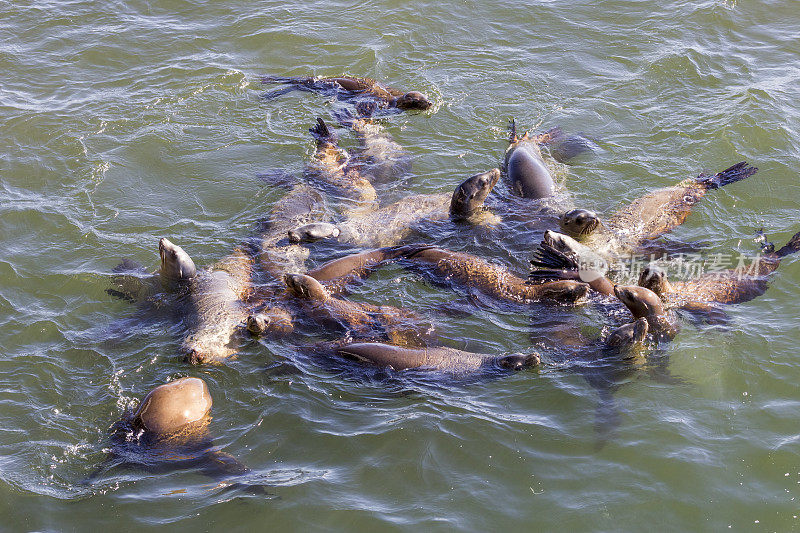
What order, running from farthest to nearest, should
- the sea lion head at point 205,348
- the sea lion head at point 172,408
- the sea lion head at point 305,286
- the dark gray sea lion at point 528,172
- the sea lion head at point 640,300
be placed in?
the dark gray sea lion at point 528,172
the sea lion head at point 305,286
the sea lion head at point 640,300
the sea lion head at point 205,348
the sea lion head at point 172,408

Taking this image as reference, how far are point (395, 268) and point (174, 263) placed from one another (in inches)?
94.9

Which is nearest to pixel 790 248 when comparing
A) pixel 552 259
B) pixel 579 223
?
pixel 579 223

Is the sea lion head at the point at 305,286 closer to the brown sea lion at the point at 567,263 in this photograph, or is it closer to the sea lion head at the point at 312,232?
the sea lion head at the point at 312,232

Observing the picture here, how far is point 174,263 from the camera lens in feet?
25.8

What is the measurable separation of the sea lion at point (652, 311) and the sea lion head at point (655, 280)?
30 cm

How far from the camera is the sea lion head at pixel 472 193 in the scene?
8.73 m

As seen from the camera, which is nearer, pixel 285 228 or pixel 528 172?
pixel 285 228

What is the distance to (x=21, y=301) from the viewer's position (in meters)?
7.82

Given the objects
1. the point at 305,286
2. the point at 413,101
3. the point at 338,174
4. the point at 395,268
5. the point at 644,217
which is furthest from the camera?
the point at 413,101

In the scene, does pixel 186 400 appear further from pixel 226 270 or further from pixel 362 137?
pixel 362 137

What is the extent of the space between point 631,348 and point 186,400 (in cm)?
403

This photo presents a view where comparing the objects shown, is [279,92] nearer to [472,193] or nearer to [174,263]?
[472,193]

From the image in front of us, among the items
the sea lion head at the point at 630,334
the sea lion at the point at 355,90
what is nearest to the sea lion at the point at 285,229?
the sea lion at the point at 355,90

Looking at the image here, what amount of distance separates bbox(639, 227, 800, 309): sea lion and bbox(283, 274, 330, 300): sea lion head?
3305 millimetres
